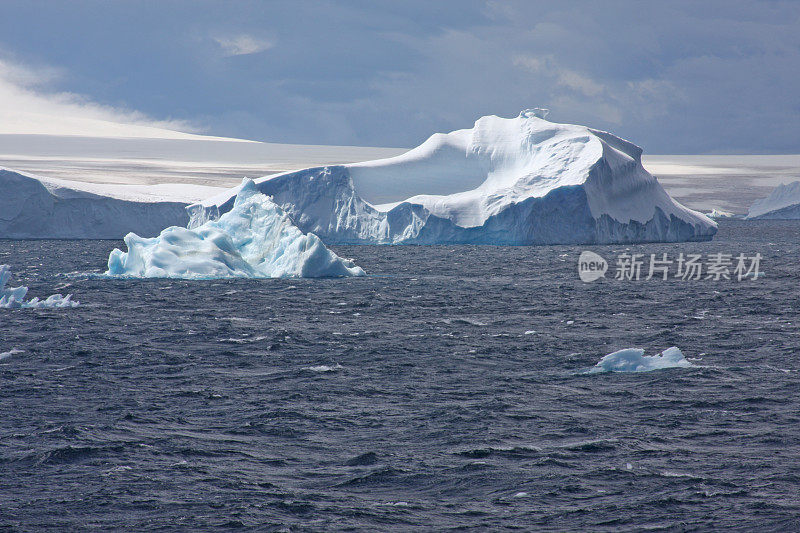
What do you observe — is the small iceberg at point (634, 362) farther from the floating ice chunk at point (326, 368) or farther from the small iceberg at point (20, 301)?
the small iceberg at point (20, 301)

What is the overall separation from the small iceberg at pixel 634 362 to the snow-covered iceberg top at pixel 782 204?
63353 mm

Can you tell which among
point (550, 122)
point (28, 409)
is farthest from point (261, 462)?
point (550, 122)

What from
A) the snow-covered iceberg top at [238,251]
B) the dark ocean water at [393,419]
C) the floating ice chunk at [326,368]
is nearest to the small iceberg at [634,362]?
the dark ocean water at [393,419]

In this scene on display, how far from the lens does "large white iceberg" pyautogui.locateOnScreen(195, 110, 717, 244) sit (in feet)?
129

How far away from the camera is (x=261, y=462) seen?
896 centimetres

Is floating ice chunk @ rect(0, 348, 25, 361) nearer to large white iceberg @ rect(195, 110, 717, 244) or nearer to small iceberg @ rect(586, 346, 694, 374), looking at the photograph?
small iceberg @ rect(586, 346, 694, 374)

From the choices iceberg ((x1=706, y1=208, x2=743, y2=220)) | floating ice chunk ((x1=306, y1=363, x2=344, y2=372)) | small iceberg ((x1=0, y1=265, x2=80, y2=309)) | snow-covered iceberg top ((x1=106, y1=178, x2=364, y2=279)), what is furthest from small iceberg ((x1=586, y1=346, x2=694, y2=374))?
iceberg ((x1=706, y1=208, x2=743, y2=220))

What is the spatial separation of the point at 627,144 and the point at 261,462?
129 ft

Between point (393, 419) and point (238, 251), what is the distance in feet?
62.5

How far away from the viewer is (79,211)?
47.1 m

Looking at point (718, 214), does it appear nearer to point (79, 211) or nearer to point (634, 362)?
point (79, 211)

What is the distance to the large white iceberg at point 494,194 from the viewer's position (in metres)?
39.2

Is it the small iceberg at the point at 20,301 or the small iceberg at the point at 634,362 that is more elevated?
the small iceberg at the point at 634,362

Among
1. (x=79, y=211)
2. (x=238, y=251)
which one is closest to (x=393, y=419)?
(x=238, y=251)
